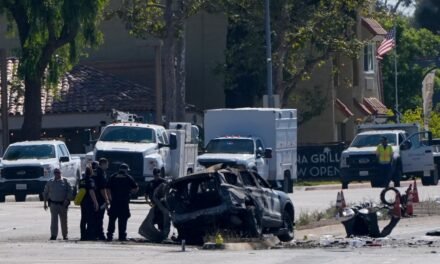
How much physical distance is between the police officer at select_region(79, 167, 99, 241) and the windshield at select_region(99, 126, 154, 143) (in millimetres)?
13942

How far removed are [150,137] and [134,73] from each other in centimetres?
2599

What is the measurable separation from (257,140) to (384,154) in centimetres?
577

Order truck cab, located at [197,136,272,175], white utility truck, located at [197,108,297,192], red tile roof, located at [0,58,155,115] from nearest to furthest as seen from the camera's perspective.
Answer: truck cab, located at [197,136,272,175]
white utility truck, located at [197,108,297,192]
red tile roof, located at [0,58,155,115]

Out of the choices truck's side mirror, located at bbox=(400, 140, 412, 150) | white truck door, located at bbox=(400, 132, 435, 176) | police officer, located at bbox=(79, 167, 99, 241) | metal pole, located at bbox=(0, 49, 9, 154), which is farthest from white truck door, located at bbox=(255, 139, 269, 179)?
police officer, located at bbox=(79, 167, 99, 241)

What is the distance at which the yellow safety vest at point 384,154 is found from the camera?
4707cm

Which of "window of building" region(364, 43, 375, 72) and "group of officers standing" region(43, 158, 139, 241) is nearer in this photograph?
"group of officers standing" region(43, 158, 139, 241)

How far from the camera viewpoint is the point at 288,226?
2777cm

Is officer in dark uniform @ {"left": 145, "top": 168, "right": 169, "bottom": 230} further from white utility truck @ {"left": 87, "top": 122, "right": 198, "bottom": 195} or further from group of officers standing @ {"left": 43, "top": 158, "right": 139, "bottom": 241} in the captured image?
white utility truck @ {"left": 87, "top": 122, "right": 198, "bottom": 195}

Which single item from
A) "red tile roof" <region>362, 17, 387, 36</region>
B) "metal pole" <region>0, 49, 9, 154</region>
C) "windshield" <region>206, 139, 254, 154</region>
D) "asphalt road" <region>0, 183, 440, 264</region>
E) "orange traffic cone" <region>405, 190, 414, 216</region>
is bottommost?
"asphalt road" <region>0, 183, 440, 264</region>

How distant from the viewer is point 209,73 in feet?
217

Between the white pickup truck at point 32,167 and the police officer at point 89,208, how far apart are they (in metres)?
12.8

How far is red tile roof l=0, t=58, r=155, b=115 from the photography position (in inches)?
2402

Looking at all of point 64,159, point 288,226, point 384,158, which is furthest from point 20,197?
point 288,226

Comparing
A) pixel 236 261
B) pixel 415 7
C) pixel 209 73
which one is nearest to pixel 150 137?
pixel 236 261
